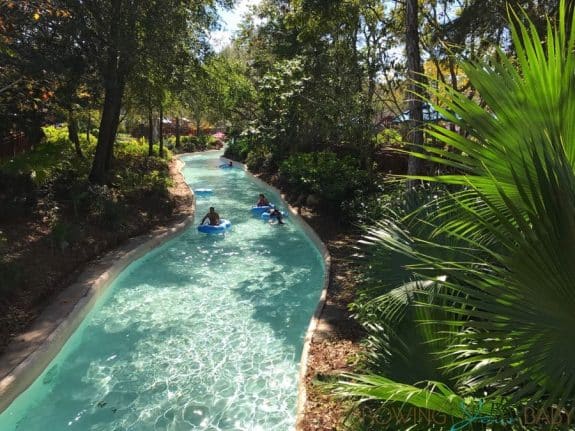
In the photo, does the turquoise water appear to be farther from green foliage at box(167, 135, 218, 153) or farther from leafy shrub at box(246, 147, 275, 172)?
green foliage at box(167, 135, 218, 153)

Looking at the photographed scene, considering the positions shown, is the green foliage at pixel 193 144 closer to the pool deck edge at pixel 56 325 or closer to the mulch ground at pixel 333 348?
the pool deck edge at pixel 56 325

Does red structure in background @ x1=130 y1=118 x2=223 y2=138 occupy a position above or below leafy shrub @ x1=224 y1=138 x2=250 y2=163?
above

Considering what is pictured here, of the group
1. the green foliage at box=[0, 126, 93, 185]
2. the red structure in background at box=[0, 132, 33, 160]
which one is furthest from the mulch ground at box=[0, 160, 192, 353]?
the red structure in background at box=[0, 132, 33, 160]

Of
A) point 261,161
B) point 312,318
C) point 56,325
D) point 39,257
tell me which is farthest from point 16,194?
point 261,161

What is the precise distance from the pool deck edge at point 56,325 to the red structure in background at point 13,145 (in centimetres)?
645

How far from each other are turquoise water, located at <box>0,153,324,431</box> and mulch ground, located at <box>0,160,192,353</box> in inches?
36.0

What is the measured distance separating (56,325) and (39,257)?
2866mm

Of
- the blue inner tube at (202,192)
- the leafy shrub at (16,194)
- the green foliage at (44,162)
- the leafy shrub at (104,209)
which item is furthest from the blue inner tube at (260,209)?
the leafy shrub at (16,194)

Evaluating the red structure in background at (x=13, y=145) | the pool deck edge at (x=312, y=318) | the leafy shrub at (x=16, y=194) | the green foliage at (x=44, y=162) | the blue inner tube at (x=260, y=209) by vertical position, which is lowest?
the pool deck edge at (x=312, y=318)

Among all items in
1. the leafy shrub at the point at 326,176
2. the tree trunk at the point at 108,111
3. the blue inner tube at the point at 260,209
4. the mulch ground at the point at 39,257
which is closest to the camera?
the mulch ground at the point at 39,257

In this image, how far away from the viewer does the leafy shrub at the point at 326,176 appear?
14742 millimetres

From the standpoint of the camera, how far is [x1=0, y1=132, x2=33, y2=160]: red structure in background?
48.0ft

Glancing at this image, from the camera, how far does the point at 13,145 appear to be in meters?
15.1

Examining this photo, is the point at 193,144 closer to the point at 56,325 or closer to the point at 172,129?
the point at 172,129
